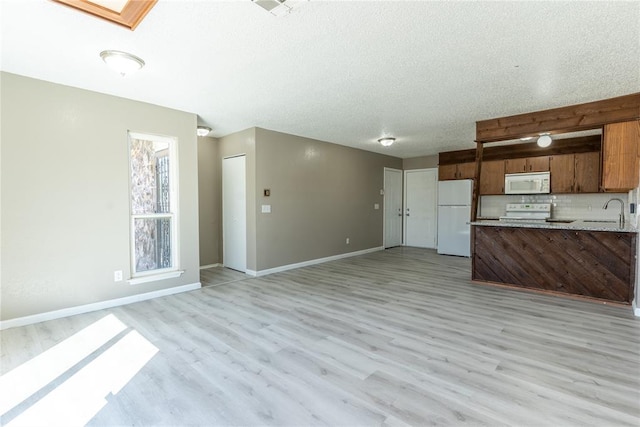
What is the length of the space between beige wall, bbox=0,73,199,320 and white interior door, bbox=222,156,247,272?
1604 mm

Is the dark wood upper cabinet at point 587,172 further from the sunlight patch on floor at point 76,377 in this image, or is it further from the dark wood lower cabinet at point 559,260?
the sunlight patch on floor at point 76,377

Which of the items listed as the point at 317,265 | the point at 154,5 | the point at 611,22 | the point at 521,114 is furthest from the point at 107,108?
the point at 521,114

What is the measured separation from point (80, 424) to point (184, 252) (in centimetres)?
278

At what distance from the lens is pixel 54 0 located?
6.40 ft

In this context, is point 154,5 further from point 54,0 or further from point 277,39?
point 277,39

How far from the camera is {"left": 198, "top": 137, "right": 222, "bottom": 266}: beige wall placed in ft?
19.2

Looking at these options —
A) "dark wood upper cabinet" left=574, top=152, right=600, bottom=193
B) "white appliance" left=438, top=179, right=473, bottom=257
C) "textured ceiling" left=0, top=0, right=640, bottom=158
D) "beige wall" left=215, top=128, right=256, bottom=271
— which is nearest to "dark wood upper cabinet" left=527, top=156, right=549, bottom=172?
"dark wood upper cabinet" left=574, top=152, right=600, bottom=193

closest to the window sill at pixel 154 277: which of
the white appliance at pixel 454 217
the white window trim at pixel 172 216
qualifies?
the white window trim at pixel 172 216

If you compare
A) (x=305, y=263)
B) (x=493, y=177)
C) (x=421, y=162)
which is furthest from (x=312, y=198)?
(x=493, y=177)

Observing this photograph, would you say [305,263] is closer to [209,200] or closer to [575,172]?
[209,200]

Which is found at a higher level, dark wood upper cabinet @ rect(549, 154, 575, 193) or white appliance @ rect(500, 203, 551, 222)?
dark wood upper cabinet @ rect(549, 154, 575, 193)

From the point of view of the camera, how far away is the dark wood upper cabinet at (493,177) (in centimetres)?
663

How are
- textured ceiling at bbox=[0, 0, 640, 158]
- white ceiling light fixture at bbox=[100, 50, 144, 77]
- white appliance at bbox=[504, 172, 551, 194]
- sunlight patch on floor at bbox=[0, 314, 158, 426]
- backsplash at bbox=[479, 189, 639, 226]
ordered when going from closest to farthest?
sunlight patch on floor at bbox=[0, 314, 158, 426] < textured ceiling at bbox=[0, 0, 640, 158] < white ceiling light fixture at bbox=[100, 50, 144, 77] < backsplash at bbox=[479, 189, 639, 226] < white appliance at bbox=[504, 172, 551, 194]

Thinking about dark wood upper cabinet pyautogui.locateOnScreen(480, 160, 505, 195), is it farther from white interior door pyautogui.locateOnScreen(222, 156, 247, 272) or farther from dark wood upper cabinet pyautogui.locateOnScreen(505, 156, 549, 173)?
white interior door pyautogui.locateOnScreen(222, 156, 247, 272)
